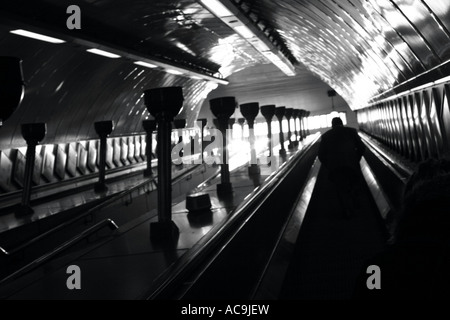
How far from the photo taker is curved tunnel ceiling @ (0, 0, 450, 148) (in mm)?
6992

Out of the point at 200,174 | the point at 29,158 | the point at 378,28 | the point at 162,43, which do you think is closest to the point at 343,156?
the point at 378,28

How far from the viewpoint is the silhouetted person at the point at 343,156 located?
28.6ft

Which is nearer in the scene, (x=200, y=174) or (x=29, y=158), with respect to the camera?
(x=29, y=158)

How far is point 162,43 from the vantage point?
57.6 ft

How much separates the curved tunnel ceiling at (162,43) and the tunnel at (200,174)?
2.3 inches

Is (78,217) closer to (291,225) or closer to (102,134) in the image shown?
(291,225)

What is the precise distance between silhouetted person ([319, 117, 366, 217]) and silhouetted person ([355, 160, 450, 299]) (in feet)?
22.8

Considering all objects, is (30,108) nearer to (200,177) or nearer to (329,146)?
(200,177)

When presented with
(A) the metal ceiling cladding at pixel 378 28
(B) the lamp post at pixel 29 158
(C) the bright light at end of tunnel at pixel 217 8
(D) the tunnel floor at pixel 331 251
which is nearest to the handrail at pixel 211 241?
(D) the tunnel floor at pixel 331 251

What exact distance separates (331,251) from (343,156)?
2.59 meters

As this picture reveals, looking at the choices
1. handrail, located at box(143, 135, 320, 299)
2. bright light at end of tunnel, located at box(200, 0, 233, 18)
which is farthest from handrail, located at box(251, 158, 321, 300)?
bright light at end of tunnel, located at box(200, 0, 233, 18)

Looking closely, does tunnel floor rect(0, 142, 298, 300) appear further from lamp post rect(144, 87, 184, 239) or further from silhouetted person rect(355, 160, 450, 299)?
silhouetted person rect(355, 160, 450, 299)

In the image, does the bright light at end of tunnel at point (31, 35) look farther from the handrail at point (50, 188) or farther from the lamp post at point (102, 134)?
the handrail at point (50, 188)
